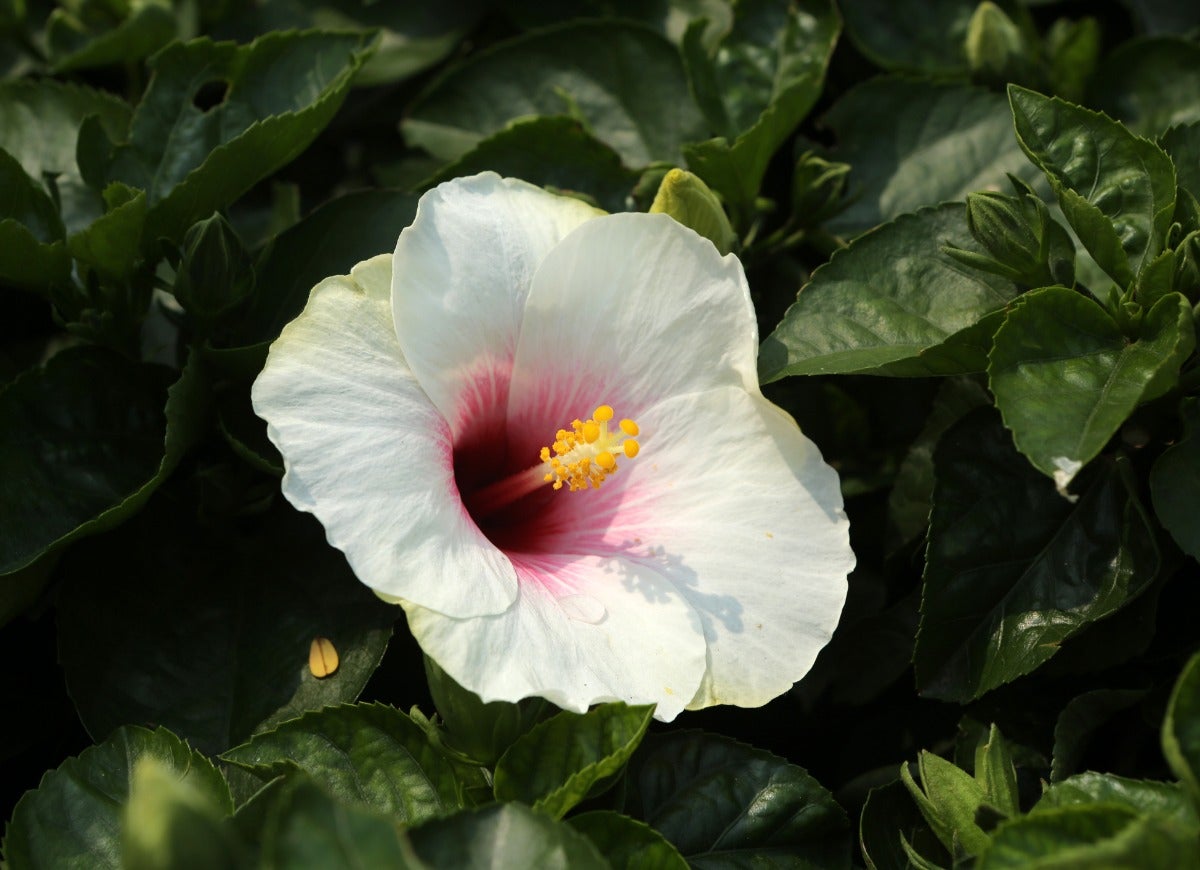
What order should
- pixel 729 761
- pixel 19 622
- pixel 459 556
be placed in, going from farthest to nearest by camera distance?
pixel 19 622
pixel 729 761
pixel 459 556

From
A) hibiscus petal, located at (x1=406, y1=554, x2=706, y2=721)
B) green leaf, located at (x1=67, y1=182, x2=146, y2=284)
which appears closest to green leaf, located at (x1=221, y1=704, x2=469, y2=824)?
hibiscus petal, located at (x1=406, y1=554, x2=706, y2=721)

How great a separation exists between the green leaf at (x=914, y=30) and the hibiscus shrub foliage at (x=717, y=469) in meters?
0.19

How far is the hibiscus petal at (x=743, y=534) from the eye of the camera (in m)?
1.65

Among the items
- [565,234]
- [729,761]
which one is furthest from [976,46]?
[729,761]

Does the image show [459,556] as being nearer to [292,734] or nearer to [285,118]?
[292,734]

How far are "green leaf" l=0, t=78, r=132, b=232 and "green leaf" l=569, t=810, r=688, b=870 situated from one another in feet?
4.86

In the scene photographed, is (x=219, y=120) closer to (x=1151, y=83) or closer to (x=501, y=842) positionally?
(x=501, y=842)

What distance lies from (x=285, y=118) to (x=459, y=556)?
30.8 inches

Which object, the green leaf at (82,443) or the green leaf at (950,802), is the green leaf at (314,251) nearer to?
the green leaf at (82,443)

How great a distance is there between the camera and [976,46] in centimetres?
242

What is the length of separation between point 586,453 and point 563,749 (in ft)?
1.44

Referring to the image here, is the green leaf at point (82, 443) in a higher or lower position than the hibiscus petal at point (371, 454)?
lower

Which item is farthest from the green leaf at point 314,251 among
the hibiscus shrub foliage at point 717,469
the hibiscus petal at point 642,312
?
the hibiscus petal at point 642,312

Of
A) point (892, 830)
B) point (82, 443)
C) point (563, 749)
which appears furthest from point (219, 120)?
point (892, 830)
